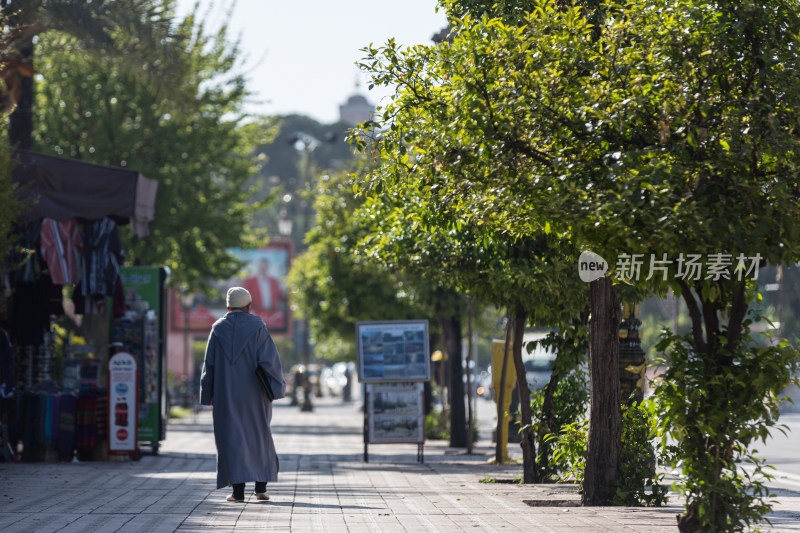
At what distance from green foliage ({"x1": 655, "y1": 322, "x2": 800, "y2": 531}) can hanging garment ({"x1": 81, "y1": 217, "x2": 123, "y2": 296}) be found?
1010 cm

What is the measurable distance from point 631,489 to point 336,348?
3566 cm

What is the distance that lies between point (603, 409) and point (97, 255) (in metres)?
8.31

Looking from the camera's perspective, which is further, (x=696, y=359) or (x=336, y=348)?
(x=336, y=348)

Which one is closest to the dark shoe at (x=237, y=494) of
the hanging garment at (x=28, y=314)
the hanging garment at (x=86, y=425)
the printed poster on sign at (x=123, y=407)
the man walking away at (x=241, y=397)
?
the man walking away at (x=241, y=397)

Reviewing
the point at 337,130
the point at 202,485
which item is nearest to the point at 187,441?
the point at 202,485

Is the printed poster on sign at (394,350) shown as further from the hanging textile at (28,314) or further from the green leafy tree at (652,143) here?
the green leafy tree at (652,143)

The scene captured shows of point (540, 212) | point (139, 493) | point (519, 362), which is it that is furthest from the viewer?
point (519, 362)

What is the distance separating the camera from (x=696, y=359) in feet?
25.1

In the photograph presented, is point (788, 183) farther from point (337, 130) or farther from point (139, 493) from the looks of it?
point (337, 130)

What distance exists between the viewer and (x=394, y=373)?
18.0m

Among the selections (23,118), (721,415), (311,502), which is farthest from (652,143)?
(23,118)

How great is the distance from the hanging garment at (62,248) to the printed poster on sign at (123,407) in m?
1.41

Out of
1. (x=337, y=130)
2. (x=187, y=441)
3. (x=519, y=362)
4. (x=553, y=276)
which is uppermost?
(x=337, y=130)

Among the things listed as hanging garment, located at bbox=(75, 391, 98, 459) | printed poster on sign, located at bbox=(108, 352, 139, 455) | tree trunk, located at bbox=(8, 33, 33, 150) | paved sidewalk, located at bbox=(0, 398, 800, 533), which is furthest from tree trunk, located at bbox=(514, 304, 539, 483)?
tree trunk, located at bbox=(8, 33, 33, 150)
